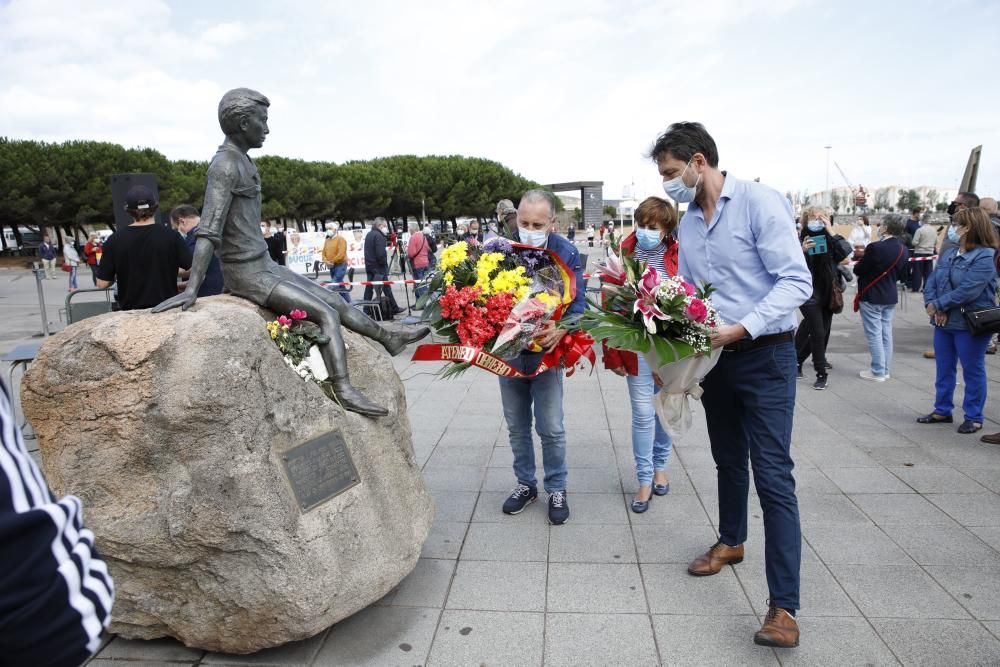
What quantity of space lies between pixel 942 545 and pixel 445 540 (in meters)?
2.84

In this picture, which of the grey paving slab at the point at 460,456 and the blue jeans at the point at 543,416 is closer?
the blue jeans at the point at 543,416

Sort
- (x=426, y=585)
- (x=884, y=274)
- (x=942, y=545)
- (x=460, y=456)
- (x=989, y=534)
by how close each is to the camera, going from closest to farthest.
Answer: (x=426, y=585)
(x=942, y=545)
(x=989, y=534)
(x=460, y=456)
(x=884, y=274)

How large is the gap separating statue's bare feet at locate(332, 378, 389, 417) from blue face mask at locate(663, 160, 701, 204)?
1853 mm

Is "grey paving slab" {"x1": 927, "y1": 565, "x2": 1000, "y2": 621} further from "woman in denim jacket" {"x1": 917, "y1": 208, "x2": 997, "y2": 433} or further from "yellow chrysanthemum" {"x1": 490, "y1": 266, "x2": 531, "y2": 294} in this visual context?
"woman in denim jacket" {"x1": 917, "y1": 208, "x2": 997, "y2": 433}

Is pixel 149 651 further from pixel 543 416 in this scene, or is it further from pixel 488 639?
pixel 543 416

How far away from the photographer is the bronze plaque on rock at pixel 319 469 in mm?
2984

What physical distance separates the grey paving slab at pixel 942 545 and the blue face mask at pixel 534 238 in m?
2.67

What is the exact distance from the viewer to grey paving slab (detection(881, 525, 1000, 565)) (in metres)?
3.64

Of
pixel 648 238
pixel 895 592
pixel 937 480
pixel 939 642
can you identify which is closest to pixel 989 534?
pixel 937 480

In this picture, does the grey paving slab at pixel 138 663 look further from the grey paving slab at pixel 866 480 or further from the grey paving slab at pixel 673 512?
the grey paving slab at pixel 866 480

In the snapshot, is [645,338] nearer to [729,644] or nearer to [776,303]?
[776,303]

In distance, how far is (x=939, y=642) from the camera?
2.92m

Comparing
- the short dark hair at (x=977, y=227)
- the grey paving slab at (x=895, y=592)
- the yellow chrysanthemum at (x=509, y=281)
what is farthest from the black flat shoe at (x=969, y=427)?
the yellow chrysanthemum at (x=509, y=281)

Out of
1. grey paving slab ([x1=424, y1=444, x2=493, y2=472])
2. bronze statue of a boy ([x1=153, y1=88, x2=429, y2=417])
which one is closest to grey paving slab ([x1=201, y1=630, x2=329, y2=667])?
bronze statue of a boy ([x1=153, y1=88, x2=429, y2=417])
